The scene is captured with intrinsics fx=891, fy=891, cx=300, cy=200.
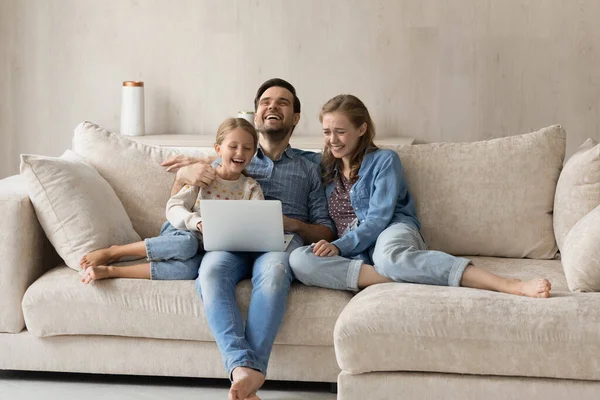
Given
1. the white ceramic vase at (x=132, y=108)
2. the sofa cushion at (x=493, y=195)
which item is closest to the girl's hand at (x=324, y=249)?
the sofa cushion at (x=493, y=195)

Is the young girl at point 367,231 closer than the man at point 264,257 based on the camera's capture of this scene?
No

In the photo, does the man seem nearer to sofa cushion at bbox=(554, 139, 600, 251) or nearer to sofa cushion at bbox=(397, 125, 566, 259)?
sofa cushion at bbox=(397, 125, 566, 259)

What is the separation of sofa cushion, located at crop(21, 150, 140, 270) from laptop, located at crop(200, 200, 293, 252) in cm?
38

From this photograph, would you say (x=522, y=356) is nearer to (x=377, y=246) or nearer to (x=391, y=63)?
(x=377, y=246)

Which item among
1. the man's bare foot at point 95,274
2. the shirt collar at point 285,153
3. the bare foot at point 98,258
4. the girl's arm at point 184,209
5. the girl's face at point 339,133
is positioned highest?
the girl's face at point 339,133

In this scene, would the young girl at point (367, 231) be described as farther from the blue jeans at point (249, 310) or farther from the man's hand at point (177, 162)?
the man's hand at point (177, 162)

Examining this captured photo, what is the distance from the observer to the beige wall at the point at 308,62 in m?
4.53

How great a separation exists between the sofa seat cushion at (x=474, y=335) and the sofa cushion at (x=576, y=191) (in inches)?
21.9

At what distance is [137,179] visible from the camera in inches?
125

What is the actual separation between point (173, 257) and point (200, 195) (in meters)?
0.30

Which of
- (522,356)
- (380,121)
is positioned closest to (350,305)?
(522,356)

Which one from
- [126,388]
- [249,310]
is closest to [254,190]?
[249,310]

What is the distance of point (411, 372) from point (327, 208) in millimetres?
882

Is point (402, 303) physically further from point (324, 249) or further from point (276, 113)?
point (276, 113)
